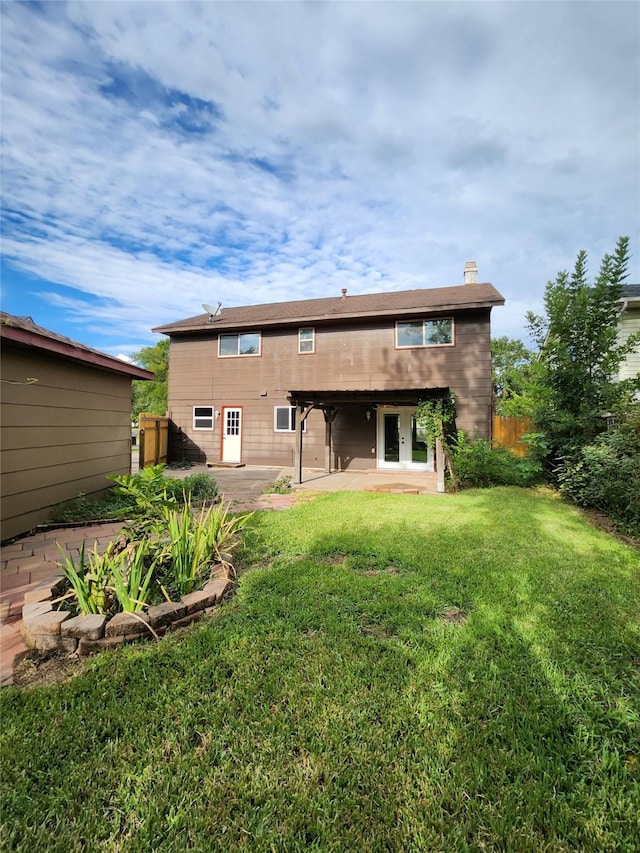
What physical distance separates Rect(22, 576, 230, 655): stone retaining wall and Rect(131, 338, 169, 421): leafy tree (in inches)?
1034

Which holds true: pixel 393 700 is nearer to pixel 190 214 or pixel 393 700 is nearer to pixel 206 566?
pixel 206 566

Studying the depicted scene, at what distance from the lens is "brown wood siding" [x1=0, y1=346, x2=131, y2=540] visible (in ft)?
14.8

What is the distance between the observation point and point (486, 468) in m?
9.15

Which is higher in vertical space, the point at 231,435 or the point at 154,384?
the point at 154,384

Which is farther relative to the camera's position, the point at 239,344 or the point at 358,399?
the point at 239,344

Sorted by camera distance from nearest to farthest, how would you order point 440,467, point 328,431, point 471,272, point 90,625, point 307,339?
point 90,625, point 440,467, point 328,431, point 307,339, point 471,272

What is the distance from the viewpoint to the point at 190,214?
10.5 m

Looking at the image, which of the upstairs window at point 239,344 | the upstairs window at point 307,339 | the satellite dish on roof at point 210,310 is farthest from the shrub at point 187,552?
the satellite dish on roof at point 210,310

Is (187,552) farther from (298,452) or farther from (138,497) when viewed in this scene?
(298,452)

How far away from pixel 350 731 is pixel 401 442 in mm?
10381

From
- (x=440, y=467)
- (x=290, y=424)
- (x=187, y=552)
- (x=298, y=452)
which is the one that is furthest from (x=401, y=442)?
(x=187, y=552)

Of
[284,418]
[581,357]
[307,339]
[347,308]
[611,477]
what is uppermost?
[347,308]

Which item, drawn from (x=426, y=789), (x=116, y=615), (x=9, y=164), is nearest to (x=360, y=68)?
(x=9, y=164)

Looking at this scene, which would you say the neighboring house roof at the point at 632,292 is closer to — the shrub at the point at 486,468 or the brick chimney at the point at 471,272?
the brick chimney at the point at 471,272
